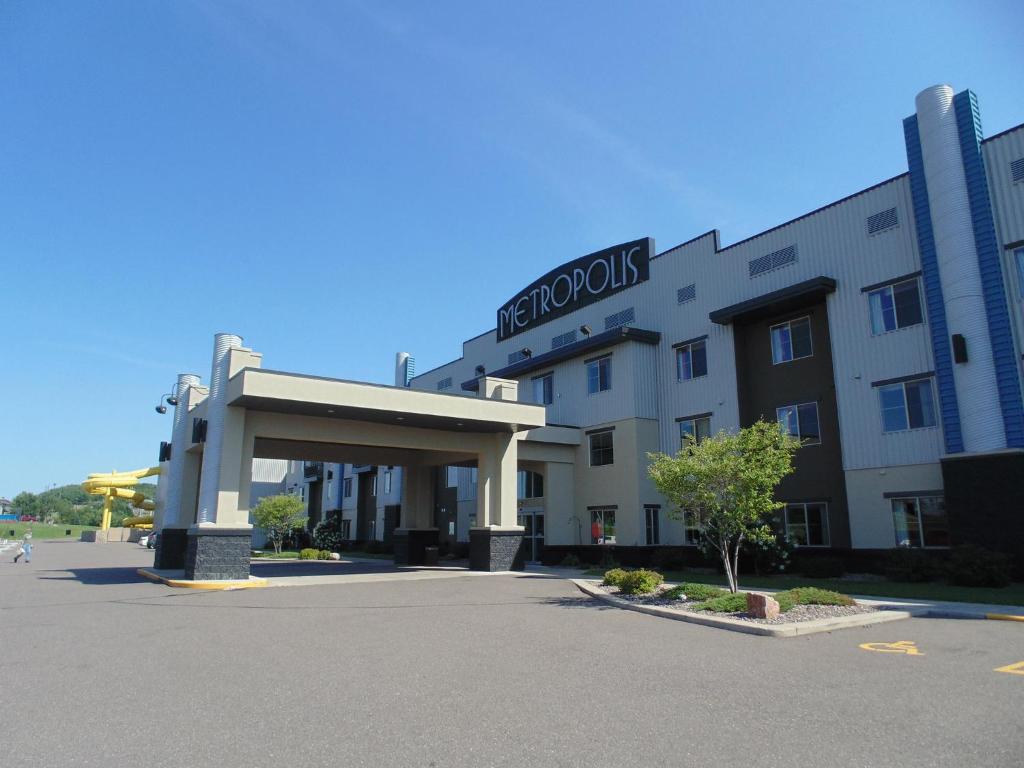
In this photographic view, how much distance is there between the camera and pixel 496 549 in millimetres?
26438

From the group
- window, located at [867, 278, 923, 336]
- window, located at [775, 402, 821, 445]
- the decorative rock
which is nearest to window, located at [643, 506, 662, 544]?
window, located at [775, 402, 821, 445]

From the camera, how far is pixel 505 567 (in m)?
26.6

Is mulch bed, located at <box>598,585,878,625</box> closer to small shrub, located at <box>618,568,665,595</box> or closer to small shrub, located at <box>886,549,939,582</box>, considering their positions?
small shrub, located at <box>618,568,665,595</box>

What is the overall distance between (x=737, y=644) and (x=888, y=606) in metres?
6.07

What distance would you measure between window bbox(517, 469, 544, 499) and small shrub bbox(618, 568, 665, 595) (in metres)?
17.1

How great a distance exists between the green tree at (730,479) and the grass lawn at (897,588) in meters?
3.83

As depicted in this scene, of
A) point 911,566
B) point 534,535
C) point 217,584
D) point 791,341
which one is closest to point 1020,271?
point 791,341

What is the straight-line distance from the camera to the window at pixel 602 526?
99.6ft

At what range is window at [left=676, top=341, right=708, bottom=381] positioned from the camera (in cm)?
2938

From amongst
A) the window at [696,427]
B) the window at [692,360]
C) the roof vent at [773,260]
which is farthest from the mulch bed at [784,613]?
the roof vent at [773,260]

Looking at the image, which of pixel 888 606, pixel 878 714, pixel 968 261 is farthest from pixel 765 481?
pixel 968 261

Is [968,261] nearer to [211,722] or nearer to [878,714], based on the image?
[878,714]

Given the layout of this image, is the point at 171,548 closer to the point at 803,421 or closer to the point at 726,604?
the point at 726,604

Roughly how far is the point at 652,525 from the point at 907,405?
1137 centimetres
